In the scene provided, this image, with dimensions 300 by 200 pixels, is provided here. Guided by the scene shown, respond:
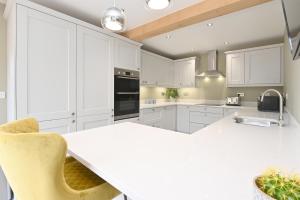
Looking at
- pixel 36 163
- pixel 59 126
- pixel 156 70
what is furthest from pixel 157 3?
pixel 156 70

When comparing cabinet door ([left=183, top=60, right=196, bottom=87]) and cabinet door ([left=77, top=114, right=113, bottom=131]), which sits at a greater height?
cabinet door ([left=183, top=60, right=196, bottom=87])

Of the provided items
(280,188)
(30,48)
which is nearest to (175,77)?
(30,48)

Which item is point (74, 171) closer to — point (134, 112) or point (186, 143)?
point (186, 143)

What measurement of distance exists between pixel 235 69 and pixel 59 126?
3.87m

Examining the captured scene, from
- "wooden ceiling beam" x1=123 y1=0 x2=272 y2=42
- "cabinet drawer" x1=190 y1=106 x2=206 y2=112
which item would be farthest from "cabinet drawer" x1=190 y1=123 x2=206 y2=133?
"wooden ceiling beam" x1=123 y1=0 x2=272 y2=42

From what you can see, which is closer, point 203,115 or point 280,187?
point 280,187

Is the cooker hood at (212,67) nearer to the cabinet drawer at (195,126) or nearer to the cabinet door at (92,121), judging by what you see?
A: the cabinet drawer at (195,126)

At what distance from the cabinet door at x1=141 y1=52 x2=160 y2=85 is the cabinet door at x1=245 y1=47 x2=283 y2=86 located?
2.16 meters

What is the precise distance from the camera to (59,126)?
202 cm

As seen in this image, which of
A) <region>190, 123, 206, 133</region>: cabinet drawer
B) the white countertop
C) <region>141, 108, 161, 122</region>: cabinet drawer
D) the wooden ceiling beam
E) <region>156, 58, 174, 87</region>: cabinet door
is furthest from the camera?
<region>156, 58, 174, 87</region>: cabinet door

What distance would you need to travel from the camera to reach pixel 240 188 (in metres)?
0.53

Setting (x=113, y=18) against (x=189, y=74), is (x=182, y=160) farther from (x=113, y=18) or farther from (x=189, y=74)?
(x=189, y=74)

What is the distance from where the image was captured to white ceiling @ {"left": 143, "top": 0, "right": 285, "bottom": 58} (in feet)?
7.65

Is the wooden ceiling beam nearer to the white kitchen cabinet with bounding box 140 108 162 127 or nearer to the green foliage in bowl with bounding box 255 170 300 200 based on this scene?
the white kitchen cabinet with bounding box 140 108 162 127
